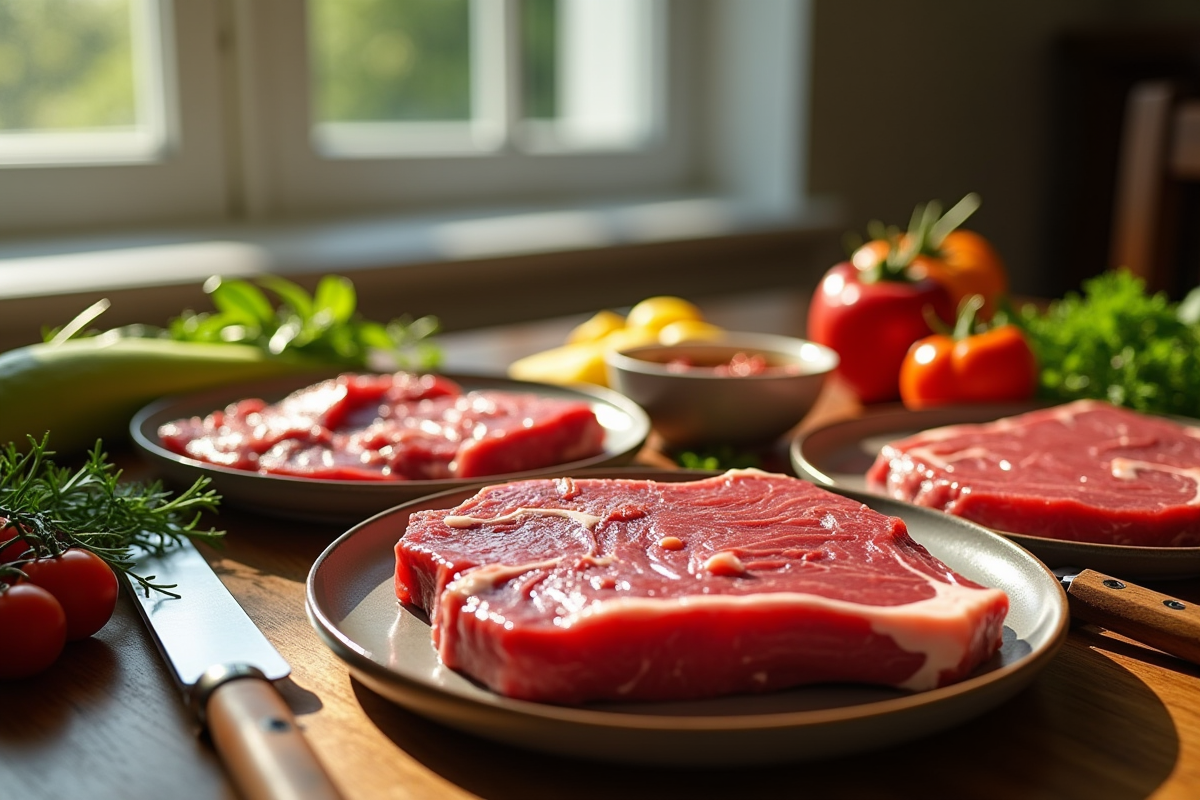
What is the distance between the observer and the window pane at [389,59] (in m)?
2.99

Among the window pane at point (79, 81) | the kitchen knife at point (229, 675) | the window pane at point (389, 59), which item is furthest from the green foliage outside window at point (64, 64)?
the kitchen knife at point (229, 675)

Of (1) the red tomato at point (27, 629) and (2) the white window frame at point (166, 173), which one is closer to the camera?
(1) the red tomato at point (27, 629)

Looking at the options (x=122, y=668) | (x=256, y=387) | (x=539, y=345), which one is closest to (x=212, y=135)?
(x=539, y=345)

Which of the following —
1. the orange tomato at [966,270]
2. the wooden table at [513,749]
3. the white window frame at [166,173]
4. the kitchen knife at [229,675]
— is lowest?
the wooden table at [513,749]

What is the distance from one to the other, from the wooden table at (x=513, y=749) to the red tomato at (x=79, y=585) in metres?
0.03

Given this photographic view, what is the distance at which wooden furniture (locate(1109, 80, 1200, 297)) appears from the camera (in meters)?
2.23

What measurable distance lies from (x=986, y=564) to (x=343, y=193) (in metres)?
2.55

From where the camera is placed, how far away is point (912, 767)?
0.65 m

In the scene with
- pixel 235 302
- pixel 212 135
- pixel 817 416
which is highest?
pixel 212 135

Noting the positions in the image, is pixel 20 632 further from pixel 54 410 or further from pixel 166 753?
pixel 54 410

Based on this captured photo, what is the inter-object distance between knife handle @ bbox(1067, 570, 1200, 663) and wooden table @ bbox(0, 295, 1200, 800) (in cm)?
2

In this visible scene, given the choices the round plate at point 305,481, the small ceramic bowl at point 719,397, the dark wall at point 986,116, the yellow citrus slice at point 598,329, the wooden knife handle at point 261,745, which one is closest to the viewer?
the wooden knife handle at point 261,745

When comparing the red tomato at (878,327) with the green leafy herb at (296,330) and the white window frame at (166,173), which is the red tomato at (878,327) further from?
the white window frame at (166,173)

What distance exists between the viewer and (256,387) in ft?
4.58
